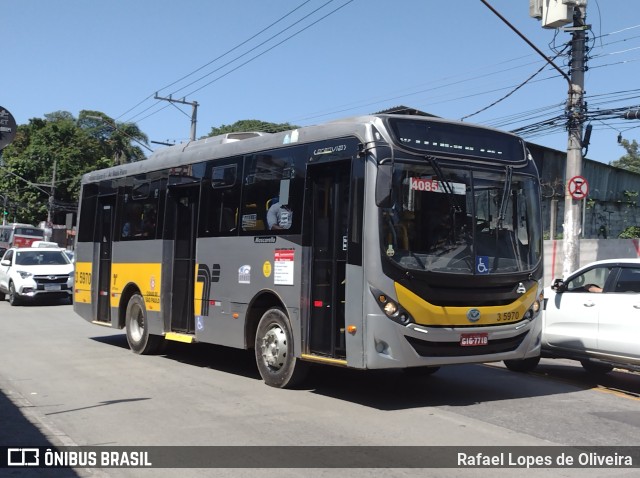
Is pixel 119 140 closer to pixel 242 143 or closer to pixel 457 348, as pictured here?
pixel 242 143

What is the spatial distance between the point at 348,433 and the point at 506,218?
10.6 ft

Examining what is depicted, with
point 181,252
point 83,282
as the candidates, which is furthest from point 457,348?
point 83,282

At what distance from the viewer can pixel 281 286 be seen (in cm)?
855

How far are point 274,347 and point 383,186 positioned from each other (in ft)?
9.09

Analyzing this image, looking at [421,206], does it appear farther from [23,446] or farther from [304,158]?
[23,446]

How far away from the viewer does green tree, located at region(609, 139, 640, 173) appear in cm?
7025

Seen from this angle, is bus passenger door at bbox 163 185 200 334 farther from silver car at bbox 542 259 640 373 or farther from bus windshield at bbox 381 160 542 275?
silver car at bbox 542 259 640 373

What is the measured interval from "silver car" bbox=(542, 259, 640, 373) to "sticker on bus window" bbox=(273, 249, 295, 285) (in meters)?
4.07

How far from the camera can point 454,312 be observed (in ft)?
24.7

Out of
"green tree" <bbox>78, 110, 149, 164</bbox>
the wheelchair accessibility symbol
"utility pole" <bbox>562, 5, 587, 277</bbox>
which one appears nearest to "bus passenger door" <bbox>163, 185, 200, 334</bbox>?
the wheelchair accessibility symbol

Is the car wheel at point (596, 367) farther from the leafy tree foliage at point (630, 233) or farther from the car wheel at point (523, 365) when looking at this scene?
the leafy tree foliage at point (630, 233)

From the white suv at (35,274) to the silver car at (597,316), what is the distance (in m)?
16.3

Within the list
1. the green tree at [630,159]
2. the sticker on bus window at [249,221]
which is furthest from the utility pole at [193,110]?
the green tree at [630,159]

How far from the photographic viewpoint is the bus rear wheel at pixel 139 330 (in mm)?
11789
